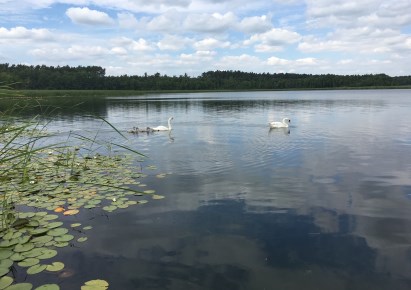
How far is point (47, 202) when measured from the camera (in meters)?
8.64

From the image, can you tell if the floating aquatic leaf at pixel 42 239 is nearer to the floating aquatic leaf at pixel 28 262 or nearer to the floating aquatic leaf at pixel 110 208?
the floating aquatic leaf at pixel 28 262

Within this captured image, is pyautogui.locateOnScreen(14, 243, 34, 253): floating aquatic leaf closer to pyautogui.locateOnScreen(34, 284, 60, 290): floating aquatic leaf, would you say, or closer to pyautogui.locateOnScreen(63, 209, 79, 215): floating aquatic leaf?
pyautogui.locateOnScreen(34, 284, 60, 290): floating aquatic leaf

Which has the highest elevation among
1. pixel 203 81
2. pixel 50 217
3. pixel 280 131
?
pixel 203 81

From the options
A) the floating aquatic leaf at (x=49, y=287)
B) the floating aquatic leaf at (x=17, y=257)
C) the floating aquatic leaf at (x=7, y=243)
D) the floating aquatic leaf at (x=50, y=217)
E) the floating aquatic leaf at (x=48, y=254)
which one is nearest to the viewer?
the floating aquatic leaf at (x=49, y=287)

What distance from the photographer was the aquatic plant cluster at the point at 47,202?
563 cm

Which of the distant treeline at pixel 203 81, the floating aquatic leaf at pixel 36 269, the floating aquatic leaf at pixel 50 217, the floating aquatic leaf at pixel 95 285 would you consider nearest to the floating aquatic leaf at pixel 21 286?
the floating aquatic leaf at pixel 36 269

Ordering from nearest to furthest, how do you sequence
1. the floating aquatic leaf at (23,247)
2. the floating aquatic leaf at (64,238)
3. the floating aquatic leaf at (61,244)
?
1. the floating aquatic leaf at (23,247)
2. the floating aquatic leaf at (61,244)
3. the floating aquatic leaf at (64,238)

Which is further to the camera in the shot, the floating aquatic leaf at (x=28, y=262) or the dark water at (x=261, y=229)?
the floating aquatic leaf at (x=28, y=262)

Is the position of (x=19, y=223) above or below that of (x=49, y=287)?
above

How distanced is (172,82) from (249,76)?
4777 centimetres

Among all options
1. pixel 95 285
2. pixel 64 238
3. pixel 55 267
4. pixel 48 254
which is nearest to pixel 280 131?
pixel 64 238

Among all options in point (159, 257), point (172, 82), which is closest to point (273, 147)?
point (159, 257)

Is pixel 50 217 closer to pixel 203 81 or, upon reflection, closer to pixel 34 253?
pixel 34 253

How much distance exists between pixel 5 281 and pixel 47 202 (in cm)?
367
